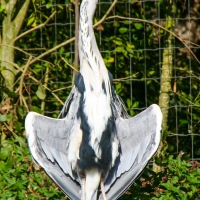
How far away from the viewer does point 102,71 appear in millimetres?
5938

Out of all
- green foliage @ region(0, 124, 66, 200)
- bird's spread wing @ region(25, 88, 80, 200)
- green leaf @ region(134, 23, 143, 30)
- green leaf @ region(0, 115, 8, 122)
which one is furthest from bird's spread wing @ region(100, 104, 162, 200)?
green leaf @ region(134, 23, 143, 30)

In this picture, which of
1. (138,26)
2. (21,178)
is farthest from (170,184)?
(138,26)

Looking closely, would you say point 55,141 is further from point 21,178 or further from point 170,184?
point 170,184

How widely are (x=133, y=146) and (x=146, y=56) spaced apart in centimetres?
177

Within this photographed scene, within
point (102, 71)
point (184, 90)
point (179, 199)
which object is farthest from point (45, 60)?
point (179, 199)

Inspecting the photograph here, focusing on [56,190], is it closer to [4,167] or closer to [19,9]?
[4,167]

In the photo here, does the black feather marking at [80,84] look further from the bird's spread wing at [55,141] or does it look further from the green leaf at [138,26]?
the green leaf at [138,26]

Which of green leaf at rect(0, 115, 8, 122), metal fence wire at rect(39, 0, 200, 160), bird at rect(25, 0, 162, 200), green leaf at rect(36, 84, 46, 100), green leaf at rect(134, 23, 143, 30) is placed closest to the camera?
bird at rect(25, 0, 162, 200)

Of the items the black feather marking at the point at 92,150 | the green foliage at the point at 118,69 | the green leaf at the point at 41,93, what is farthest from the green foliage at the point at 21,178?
the green leaf at the point at 41,93

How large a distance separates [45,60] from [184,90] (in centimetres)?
111

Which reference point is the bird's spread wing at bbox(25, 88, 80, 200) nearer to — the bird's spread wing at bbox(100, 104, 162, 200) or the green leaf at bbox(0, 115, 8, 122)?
the bird's spread wing at bbox(100, 104, 162, 200)

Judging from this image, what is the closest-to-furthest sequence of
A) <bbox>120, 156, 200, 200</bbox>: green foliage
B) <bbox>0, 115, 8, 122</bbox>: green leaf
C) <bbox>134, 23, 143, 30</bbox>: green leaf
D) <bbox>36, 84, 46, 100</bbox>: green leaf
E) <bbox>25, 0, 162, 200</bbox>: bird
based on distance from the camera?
<bbox>120, 156, 200, 200</bbox>: green foliage, <bbox>25, 0, 162, 200</bbox>: bird, <bbox>0, 115, 8, 122</bbox>: green leaf, <bbox>36, 84, 46, 100</bbox>: green leaf, <bbox>134, 23, 143, 30</bbox>: green leaf

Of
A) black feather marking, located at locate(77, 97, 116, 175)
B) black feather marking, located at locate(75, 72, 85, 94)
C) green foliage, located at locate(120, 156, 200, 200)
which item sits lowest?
green foliage, located at locate(120, 156, 200, 200)

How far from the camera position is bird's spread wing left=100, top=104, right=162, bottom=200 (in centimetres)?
574
